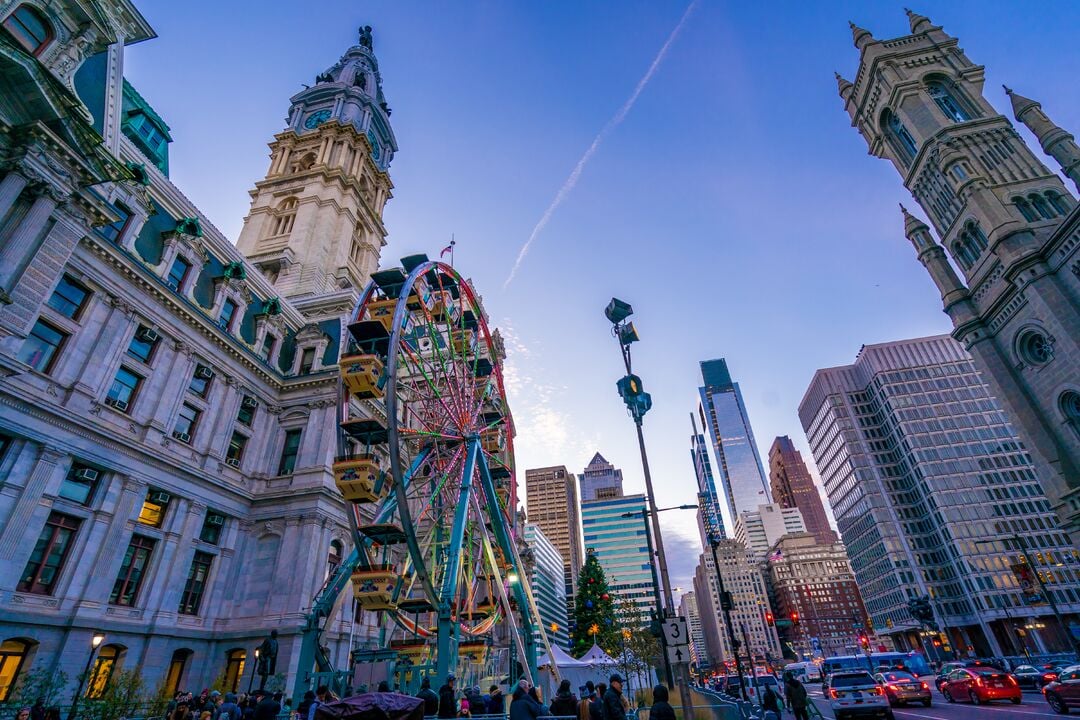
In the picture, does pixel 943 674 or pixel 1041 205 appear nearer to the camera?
pixel 943 674

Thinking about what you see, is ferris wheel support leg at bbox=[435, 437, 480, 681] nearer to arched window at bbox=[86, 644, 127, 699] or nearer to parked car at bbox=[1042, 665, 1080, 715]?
arched window at bbox=[86, 644, 127, 699]

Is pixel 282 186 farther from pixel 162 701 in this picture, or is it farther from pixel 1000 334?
pixel 1000 334

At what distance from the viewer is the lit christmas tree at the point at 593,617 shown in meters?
62.3

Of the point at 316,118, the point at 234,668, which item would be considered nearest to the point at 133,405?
the point at 234,668

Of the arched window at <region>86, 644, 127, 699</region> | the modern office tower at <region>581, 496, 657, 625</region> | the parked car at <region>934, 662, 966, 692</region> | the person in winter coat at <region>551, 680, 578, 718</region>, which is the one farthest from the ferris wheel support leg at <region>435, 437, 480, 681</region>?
the modern office tower at <region>581, 496, 657, 625</region>

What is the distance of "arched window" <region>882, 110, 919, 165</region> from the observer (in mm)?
47531

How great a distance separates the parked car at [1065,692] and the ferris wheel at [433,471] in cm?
1904

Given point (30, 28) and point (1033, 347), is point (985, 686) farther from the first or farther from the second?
point (30, 28)

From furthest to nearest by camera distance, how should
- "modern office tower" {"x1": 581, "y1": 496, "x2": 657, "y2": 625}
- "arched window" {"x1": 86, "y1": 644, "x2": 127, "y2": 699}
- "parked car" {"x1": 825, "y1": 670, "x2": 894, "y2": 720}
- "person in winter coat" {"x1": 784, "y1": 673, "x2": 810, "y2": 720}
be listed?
"modern office tower" {"x1": 581, "y1": 496, "x2": 657, "y2": 625} → "arched window" {"x1": 86, "y1": 644, "x2": 127, "y2": 699} → "parked car" {"x1": 825, "y1": 670, "x2": 894, "y2": 720} → "person in winter coat" {"x1": 784, "y1": 673, "x2": 810, "y2": 720}

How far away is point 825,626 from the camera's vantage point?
17350 cm

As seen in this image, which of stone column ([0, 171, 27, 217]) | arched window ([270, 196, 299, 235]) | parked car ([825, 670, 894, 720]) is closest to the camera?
stone column ([0, 171, 27, 217])

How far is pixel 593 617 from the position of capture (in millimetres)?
70562

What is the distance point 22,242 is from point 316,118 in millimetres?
55202

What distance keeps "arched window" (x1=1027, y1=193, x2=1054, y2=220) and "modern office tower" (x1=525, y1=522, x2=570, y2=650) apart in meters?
102
